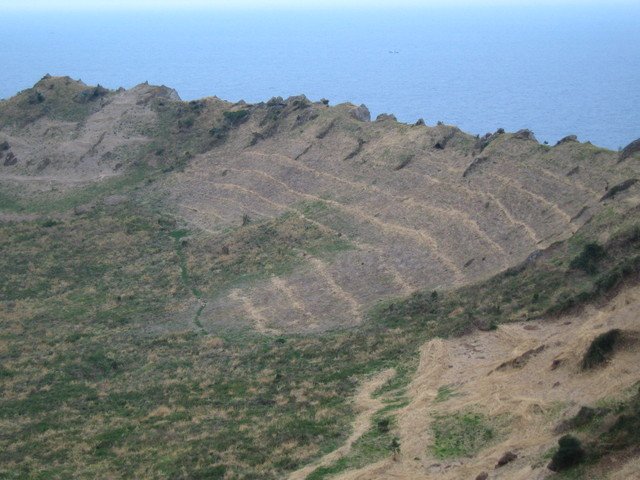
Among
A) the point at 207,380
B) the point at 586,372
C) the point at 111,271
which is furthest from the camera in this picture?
the point at 111,271

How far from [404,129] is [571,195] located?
17.8m

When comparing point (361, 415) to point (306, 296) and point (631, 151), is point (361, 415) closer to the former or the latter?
point (306, 296)

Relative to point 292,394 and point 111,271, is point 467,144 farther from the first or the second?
point 292,394

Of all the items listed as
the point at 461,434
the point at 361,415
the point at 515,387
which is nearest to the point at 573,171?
the point at 361,415

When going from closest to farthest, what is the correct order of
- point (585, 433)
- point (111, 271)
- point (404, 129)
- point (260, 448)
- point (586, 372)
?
point (585, 433) < point (586, 372) < point (260, 448) < point (111, 271) < point (404, 129)

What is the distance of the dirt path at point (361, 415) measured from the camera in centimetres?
2359

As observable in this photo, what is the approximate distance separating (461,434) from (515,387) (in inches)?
98.5

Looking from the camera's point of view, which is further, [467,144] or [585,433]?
[467,144]

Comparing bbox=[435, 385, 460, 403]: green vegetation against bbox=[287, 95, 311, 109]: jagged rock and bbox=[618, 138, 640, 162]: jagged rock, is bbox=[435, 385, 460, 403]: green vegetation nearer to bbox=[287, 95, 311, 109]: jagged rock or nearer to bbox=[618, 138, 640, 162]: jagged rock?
bbox=[618, 138, 640, 162]: jagged rock

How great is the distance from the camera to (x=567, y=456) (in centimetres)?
1762

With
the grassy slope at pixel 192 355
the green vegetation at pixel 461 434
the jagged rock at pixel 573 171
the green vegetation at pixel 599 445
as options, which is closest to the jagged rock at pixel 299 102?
the grassy slope at pixel 192 355

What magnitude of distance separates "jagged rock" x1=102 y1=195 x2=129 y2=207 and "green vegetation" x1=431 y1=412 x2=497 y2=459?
44.9 meters

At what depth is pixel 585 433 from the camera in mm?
18812

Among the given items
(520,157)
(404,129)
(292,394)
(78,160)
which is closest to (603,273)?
(292,394)
